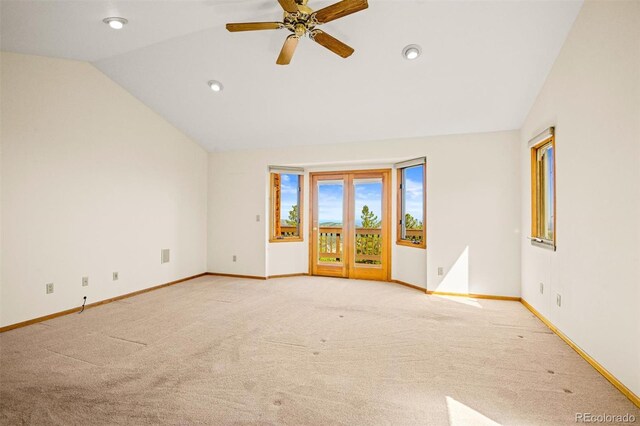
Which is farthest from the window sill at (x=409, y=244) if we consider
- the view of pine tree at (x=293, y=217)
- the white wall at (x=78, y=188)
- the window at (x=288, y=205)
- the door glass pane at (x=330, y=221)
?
the white wall at (x=78, y=188)

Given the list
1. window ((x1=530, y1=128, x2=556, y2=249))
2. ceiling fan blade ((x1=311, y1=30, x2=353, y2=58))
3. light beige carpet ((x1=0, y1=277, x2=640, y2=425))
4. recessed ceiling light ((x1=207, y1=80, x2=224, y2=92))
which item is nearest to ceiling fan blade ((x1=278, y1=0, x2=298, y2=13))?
ceiling fan blade ((x1=311, y1=30, x2=353, y2=58))

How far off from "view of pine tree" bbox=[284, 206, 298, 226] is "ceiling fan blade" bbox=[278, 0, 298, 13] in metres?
4.00

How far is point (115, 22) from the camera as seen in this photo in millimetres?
2967

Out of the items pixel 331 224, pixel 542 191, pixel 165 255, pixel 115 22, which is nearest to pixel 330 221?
pixel 331 224

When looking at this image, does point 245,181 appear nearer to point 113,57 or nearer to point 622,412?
point 113,57

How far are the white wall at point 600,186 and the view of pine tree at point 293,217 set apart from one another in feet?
13.2

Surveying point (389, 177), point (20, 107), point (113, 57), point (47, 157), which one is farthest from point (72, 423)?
point (389, 177)

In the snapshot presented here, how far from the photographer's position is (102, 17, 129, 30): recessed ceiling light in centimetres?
293

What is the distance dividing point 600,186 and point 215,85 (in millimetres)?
4159

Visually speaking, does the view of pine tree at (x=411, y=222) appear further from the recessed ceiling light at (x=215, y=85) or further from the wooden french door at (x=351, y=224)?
the recessed ceiling light at (x=215, y=85)

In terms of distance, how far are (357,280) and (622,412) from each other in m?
3.89

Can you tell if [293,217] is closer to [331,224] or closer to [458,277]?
[331,224]

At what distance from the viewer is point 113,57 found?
372 centimetres

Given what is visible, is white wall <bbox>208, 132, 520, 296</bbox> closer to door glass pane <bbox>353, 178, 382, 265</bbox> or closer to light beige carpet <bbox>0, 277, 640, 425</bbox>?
door glass pane <bbox>353, 178, 382, 265</bbox>
